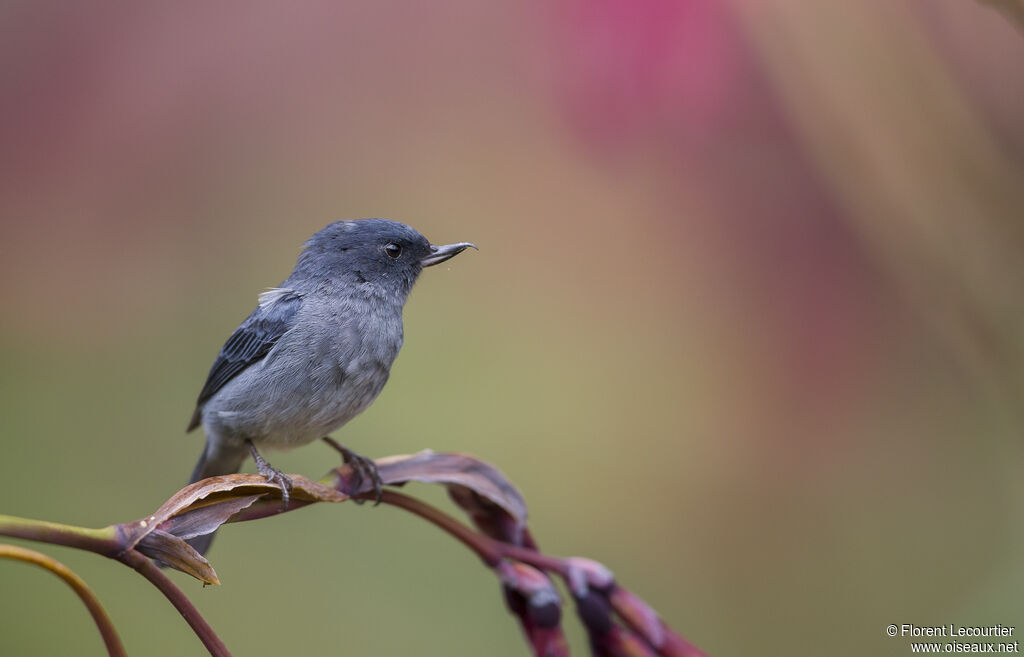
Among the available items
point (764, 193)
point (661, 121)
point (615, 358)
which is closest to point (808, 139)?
point (764, 193)

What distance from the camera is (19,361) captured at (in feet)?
6.33

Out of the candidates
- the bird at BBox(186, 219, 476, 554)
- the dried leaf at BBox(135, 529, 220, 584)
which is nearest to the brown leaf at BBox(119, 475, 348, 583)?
the dried leaf at BBox(135, 529, 220, 584)

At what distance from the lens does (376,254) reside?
5.07 ft

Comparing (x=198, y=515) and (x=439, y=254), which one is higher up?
(x=439, y=254)

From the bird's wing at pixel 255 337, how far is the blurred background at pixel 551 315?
1.28 feet

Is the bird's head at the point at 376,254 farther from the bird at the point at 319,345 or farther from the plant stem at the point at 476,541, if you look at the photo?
the plant stem at the point at 476,541

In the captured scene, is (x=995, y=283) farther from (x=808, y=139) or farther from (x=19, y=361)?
(x=19, y=361)

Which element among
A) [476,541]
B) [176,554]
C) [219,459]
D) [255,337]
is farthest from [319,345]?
[176,554]

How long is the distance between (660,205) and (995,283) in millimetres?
946

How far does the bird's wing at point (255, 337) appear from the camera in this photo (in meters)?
1.52

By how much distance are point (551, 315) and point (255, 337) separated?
2.40 ft

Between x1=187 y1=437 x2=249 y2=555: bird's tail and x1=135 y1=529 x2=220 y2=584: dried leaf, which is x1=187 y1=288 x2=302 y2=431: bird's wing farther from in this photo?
x1=135 y1=529 x2=220 y2=584: dried leaf

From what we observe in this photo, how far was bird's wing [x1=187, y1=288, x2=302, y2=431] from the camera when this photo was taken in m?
1.52

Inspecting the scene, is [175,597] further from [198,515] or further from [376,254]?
[376,254]
